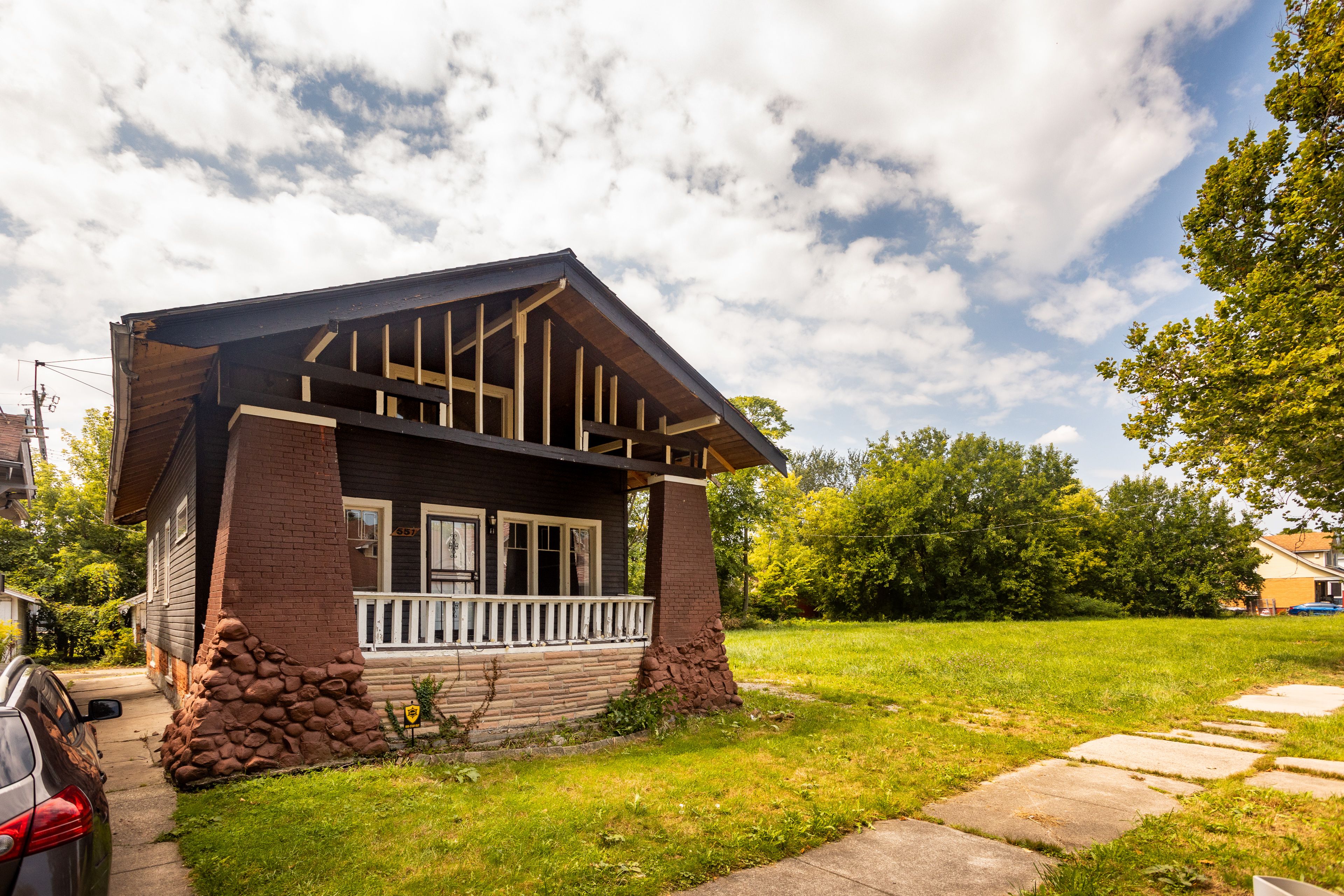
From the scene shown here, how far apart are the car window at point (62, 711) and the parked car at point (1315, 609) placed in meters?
59.3

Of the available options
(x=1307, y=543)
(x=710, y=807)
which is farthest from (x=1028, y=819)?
(x=1307, y=543)

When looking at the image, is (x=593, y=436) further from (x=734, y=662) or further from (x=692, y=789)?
(x=734, y=662)

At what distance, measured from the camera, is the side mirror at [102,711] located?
15.5 feet

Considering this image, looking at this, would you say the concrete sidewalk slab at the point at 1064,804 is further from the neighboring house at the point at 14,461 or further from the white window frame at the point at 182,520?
the neighboring house at the point at 14,461

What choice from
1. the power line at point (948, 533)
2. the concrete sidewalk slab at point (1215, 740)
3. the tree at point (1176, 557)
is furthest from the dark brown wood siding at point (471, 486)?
the tree at point (1176, 557)

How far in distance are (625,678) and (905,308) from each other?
1366 cm

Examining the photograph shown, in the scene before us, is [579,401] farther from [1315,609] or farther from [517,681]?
[1315,609]

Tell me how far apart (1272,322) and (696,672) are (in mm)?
12576

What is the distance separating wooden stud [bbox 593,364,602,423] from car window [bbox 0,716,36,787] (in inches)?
288

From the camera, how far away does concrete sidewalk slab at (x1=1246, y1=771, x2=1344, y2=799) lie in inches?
233

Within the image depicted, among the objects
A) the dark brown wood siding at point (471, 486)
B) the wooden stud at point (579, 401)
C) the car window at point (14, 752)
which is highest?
the wooden stud at point (579, 401)

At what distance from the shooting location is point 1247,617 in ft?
119

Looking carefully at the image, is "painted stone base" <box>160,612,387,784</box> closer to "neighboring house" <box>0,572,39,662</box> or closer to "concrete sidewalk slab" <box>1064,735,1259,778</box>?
"concrete sidewalk slab" <box>1064,735,1259,778</box>

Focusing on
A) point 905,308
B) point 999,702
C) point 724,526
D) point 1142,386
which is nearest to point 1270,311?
point 1142,386
